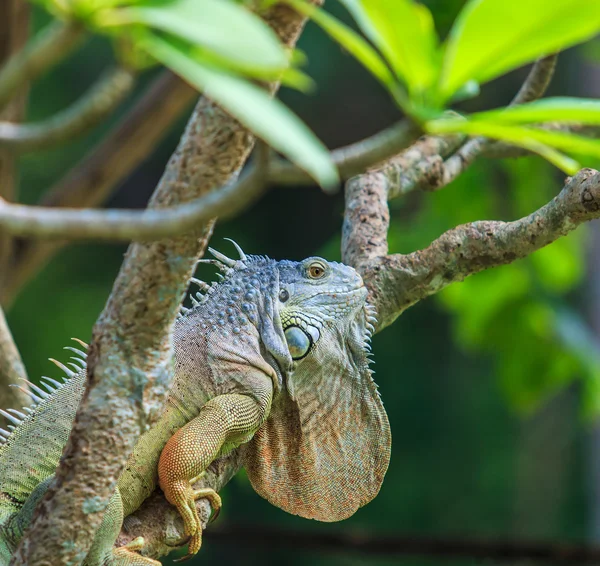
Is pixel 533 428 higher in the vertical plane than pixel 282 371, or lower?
higher

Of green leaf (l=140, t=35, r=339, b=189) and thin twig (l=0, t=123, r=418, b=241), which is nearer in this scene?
green leaf (l=140, t=35, r=339, b=189)

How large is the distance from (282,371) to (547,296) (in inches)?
85.3

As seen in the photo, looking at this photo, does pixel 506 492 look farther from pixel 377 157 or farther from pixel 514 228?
pixel 377 157

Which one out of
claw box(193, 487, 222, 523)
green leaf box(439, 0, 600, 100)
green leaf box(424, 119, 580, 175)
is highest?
green leaf box(439, 0, 600, 100)

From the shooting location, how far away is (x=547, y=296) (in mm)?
4008

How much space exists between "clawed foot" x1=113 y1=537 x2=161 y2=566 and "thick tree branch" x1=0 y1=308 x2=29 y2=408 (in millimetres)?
903

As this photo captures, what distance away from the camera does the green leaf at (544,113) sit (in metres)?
0.72

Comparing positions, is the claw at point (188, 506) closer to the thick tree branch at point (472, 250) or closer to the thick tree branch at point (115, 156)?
the thick tree branch at point (472, 250)

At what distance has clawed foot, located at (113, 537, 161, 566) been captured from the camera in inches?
71.4

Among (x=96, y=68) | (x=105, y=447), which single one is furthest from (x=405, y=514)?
(x=105, y=447)

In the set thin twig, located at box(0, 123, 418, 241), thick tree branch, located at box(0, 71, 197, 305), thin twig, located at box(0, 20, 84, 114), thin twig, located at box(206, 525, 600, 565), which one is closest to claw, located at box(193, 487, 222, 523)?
thin twig, located at box(0, 123, 418, 241)

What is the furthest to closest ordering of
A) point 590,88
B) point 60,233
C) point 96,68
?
point 96,68 < point 590,88 < point 60,233

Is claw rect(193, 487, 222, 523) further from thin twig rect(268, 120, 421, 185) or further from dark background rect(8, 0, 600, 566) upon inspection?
dark background rect(8, 0, 600, 566)

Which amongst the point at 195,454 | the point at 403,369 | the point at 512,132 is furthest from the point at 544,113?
the point at 403,369
